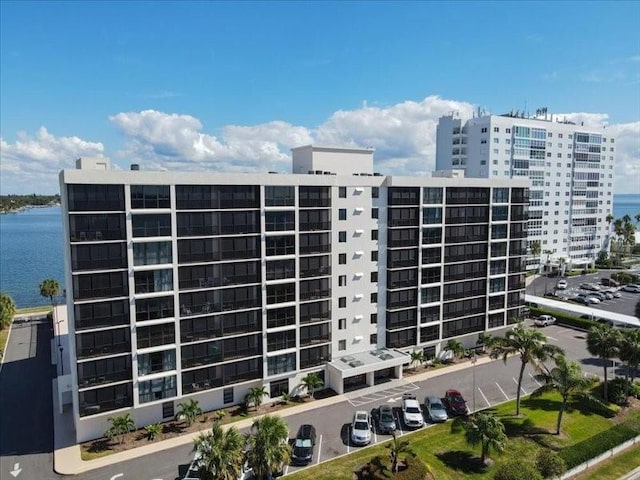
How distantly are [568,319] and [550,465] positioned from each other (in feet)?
152

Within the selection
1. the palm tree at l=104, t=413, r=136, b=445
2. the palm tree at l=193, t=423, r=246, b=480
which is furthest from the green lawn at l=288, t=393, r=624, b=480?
the palm tree at l=104, t=413, r=136, b=445

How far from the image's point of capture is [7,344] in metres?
63.4

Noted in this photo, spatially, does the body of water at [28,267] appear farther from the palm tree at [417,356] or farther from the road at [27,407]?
the palm tree at [417,356]

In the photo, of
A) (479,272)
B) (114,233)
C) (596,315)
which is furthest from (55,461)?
(596,315)

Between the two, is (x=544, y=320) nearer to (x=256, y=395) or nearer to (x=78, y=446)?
(x=256, y=395)

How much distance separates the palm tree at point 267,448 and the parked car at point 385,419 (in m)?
13.3

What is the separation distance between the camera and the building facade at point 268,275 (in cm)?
3719

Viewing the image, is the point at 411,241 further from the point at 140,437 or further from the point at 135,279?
the point at 140,437

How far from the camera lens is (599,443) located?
126ft

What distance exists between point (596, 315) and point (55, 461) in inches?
2975

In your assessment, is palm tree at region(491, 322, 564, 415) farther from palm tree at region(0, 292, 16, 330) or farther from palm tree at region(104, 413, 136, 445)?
palm tree at region(0, 292, 16, 330)

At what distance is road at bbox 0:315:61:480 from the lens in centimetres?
3550

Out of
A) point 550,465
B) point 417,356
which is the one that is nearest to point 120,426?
point 417,356

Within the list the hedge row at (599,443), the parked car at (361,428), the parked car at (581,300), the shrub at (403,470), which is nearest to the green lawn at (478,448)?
the parked car at (361,428)
